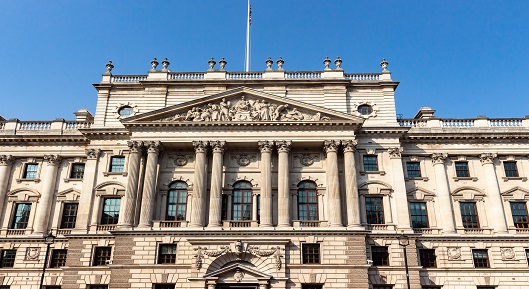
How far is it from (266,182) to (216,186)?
410cm

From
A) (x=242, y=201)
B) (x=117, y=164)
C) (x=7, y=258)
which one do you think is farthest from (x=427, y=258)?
(x=7, y=258)

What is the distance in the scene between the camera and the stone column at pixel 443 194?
38.6m

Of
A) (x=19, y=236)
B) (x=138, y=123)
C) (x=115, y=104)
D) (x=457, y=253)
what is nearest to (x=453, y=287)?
(x=457, y=253)

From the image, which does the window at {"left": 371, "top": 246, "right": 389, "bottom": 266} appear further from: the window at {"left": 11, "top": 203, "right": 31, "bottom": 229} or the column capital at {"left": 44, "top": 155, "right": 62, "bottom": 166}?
the window at {"left": 11, "top": 203, "right": 31, "bottom": 229}

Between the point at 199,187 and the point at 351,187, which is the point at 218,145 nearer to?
the point at 199,187

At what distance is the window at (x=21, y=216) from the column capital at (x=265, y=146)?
70.1 feet

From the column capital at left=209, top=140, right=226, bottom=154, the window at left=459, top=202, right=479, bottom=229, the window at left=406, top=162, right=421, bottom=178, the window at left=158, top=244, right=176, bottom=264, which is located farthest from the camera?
the window at left=406, top=162, right=421, bottom=178

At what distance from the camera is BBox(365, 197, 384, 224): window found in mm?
38156

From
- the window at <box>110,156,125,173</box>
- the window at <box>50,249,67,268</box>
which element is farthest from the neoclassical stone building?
the window at <box>110,156,125,173</box>

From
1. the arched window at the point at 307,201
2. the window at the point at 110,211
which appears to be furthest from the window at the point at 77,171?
the arched window at the point at 307,201

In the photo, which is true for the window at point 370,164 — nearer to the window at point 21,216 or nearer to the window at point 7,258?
the window at point 21,216

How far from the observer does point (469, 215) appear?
39625 mm

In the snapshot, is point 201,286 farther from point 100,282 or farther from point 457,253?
point 457,253

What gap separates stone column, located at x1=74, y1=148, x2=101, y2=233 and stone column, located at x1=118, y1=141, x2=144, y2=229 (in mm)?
2753
